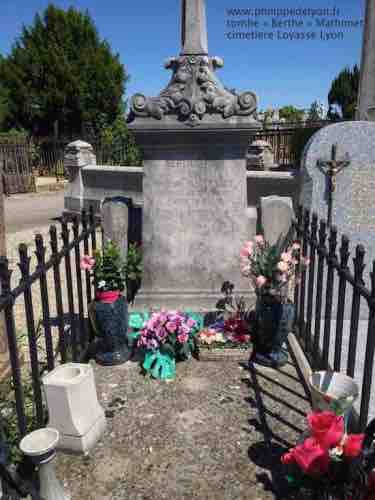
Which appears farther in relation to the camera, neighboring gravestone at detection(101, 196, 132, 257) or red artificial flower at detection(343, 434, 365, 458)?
neighboring gravestone at detection(101, 196, 132, 257)

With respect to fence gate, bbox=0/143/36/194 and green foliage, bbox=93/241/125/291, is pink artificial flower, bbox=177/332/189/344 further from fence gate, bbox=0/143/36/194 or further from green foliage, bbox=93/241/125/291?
fence gate, bbox=0/143/36/194

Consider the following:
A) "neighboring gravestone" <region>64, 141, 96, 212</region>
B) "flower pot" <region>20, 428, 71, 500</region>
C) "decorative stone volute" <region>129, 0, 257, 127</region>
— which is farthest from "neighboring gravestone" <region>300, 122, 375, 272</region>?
"neighboring gravestone" <region>64, 141, 96, 212</region>

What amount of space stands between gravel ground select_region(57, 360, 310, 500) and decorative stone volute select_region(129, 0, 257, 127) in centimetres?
223

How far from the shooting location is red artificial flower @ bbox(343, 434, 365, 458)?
1582mm

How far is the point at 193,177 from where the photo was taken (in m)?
4.11

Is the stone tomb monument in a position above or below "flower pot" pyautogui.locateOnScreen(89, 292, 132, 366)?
above

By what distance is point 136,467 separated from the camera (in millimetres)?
2457

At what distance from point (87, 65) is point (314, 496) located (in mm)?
29472

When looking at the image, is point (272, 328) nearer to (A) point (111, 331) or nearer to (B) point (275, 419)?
(B) point (275, 419)

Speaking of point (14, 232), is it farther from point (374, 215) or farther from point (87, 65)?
point (87, 65)

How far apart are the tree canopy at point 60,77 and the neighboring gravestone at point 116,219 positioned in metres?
23.7

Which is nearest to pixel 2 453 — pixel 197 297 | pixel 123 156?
pixel 197 297

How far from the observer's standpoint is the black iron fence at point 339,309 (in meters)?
2.43

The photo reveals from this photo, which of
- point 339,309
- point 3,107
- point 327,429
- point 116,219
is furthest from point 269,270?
point 3,107
